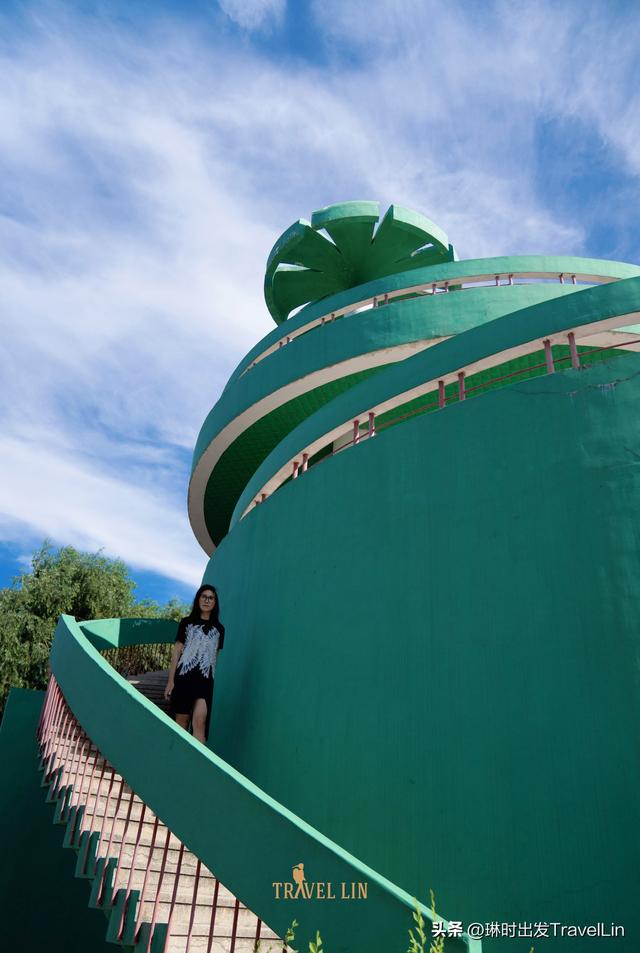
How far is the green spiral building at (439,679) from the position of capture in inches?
127

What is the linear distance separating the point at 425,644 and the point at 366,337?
4981 millimetres

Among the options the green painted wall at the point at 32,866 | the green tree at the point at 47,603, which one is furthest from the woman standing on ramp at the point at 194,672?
the green tree at the point at 47,603

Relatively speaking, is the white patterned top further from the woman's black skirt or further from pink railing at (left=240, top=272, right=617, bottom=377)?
pink railing at (left=240, top=272, right=617, bottom=377)

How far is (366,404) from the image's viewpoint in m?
5.88

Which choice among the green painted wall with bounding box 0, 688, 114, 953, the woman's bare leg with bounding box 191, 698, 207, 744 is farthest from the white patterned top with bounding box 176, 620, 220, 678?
the green painted wall with bounding box 0, 688, 114, 953

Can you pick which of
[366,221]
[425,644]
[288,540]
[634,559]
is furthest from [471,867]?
[366,221]

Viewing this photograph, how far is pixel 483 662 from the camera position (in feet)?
13.1

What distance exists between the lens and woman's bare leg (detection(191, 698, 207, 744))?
500 centimetres

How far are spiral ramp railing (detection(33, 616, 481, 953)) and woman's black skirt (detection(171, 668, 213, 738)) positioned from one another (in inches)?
27.0

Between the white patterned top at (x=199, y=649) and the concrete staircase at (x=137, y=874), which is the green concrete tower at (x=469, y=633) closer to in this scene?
the white patterned top at (x=199, y=649)

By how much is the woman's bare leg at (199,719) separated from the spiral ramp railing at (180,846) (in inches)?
25.2

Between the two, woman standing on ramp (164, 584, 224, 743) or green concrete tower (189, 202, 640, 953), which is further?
woman standing on ramp (164, 584, 224, 743)

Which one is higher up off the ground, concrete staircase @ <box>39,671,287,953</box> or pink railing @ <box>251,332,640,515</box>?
pink railing @ <box>251,332,640,515</box>

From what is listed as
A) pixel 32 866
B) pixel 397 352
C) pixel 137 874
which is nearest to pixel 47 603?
pixel 32 866
